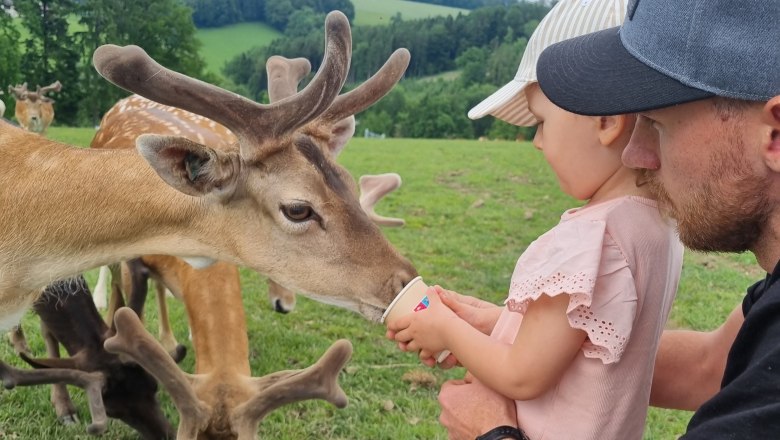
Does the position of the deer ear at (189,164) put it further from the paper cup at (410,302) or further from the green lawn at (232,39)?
the green lawn at (232,39)

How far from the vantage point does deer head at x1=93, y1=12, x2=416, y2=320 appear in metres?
2.89

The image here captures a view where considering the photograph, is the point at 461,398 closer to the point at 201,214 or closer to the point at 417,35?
the point at 201,214

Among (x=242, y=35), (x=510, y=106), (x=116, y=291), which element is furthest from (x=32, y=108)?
(x=242, y=35)

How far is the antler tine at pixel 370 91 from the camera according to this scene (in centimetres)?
337

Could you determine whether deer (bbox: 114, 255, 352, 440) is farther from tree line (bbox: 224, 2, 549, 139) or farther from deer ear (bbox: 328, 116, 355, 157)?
tree line (bbox: 224, 2, 549, 139)

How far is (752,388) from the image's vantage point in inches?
52.3

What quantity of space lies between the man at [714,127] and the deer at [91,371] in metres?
2.66

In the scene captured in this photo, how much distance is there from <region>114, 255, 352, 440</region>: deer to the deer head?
1.34 ft

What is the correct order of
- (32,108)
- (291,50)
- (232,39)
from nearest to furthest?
(32,108), (291,50), (232,39)

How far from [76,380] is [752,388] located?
306 cm

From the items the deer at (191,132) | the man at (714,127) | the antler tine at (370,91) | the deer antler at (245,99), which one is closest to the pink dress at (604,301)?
the man at (714,127)

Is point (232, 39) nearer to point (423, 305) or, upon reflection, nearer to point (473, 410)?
point (423, 305)

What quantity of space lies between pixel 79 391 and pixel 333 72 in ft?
9.61

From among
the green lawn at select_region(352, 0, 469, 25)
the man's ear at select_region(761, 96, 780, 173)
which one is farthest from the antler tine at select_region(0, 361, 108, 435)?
the green lawn at select_region(352, 0, 469, 25)
